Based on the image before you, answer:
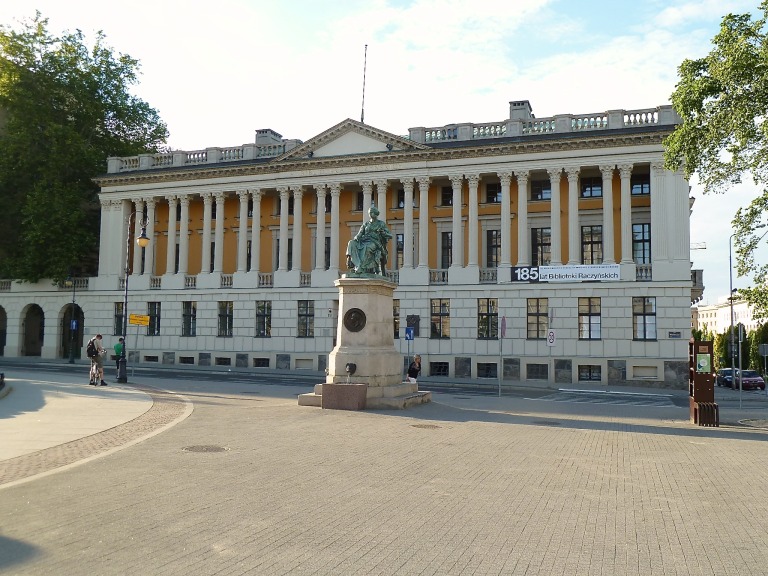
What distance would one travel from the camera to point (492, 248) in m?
42.4

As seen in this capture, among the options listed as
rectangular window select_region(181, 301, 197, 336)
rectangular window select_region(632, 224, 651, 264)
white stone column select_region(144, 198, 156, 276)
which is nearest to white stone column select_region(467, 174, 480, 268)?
rectangular window select_region(632, 224, 651, 264)

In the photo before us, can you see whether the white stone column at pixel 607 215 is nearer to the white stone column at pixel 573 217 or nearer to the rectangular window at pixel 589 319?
the white stone column at pixel 573 217

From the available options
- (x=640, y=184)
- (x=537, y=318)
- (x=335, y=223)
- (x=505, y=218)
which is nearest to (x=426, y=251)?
(x=505, y=218)

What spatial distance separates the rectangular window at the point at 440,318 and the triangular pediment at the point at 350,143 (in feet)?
32.7

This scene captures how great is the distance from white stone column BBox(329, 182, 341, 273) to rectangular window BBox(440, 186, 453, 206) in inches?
276

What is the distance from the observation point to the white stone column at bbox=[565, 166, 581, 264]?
127 ft

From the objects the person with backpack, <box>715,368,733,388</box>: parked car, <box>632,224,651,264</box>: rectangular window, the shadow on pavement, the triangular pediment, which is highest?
the triangular pediment

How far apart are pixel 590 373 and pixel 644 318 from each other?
4355 millimetres

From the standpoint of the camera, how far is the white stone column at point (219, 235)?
155 ft

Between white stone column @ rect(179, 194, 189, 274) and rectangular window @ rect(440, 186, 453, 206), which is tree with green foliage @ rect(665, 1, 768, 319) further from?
white stone column @ rect(179, 194, 189, 274)

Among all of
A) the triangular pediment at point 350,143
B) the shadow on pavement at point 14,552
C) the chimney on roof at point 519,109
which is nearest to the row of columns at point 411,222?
the triangular pediment at point 350,143

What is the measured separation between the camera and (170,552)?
19.9ft

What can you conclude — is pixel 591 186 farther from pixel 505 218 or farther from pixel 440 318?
pixel 440 318

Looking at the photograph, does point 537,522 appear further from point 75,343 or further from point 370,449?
point 75,343
